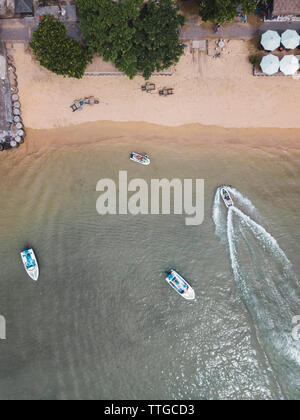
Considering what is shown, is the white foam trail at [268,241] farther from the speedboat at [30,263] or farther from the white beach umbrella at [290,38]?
the speedboat at [30,263]

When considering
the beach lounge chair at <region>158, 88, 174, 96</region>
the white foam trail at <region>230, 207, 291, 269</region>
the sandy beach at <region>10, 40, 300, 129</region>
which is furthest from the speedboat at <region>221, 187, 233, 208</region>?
the beach lounge chair at <region>158, 88, 174, 96</region>

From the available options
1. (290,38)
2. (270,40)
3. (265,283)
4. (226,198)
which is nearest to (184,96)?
(270,40)

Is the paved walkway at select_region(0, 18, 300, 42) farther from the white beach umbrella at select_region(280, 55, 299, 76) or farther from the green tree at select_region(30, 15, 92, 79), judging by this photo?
the white beach umbrella at select_region(280, 55, 299, 76)

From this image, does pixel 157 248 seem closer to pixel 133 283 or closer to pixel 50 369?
pixel 133 283

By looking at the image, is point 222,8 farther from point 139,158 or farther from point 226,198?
point 226,198

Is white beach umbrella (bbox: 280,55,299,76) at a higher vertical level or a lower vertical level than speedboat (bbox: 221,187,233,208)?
higher
